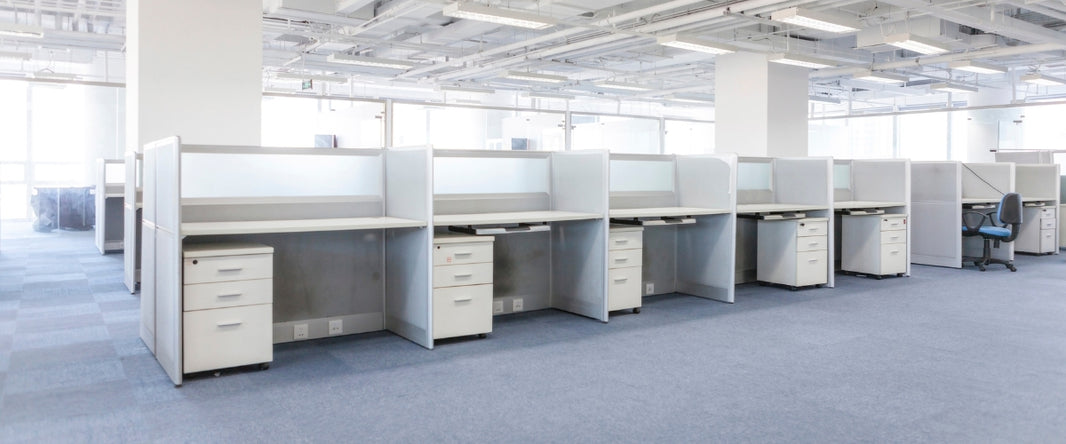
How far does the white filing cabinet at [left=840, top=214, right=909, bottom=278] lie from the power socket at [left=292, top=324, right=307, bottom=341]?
457 cm

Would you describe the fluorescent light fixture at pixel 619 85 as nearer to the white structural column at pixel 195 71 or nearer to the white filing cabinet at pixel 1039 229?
the white filing cabinet at pixel 1039 229

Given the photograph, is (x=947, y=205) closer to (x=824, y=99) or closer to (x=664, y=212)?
(x=664, y=212)

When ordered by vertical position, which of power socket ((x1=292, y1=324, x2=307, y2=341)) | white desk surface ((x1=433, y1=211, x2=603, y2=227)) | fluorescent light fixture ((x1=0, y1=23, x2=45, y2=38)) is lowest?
power socket ((x1=292, y1=324, x2=307, y2=341))

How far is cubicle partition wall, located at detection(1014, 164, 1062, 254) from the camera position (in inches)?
306

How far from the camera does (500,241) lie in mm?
4340

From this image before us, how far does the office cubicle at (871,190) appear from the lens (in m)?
6.02

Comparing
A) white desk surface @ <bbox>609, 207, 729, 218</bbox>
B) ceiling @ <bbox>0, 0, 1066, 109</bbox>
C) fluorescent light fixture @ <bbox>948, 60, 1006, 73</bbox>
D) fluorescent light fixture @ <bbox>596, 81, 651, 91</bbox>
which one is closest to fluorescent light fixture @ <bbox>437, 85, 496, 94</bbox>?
ceiling @ <bbox>0, 0, 1066, 109</bbox>

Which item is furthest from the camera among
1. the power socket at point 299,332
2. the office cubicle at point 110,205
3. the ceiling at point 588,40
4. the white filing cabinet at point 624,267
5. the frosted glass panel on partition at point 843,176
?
the office cubicle at point 110,205

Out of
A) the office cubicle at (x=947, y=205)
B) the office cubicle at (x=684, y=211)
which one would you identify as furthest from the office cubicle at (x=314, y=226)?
the office cubicle at (x=947, y=205)

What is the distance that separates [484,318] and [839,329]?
6.44 ft

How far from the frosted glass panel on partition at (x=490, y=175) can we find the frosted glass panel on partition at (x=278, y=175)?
0.41m

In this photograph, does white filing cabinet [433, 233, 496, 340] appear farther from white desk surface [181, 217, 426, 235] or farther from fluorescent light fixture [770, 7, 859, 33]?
fluorescent light fixture [770, 7, 859, 33]

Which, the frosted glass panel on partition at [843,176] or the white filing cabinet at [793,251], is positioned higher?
the frosted glass panel on partition at [843,176]

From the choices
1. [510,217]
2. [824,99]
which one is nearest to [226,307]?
[510,217]
